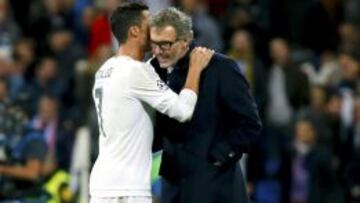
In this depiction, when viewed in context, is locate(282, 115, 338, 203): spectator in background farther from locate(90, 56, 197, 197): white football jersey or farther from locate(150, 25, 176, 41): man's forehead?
locate(150, 25, 176, 41): man's forehead

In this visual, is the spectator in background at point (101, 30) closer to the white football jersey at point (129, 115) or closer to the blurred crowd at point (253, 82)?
the blurred crowd at point (253, 82)

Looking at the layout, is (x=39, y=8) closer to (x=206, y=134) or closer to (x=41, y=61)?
(x=41, y=61)

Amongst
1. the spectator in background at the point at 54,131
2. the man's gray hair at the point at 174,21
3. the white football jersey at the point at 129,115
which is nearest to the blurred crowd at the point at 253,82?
the spectator in background at the point at 54,131

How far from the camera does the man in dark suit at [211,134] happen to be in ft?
29.9

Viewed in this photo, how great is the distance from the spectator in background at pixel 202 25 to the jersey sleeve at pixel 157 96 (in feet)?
27.0

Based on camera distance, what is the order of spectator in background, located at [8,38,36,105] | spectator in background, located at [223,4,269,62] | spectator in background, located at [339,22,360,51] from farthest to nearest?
spectator in background, located at [223,4,269,62]
spectator in background, located at [339,22,360,51]
spectator in background, located at [8,38,36,105]

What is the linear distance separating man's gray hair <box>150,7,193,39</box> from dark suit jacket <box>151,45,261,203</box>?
10.5 inches

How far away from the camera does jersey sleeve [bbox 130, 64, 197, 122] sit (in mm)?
8891

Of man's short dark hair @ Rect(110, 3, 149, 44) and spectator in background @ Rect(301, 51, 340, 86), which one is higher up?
man's short dark hair @ Rect(110, 3, 149, 44)

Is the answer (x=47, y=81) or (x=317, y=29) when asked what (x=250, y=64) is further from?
(x=47, y=81)

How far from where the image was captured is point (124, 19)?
350 inches

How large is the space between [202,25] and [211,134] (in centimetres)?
843

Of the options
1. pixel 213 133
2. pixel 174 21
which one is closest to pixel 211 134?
pixel 213 133

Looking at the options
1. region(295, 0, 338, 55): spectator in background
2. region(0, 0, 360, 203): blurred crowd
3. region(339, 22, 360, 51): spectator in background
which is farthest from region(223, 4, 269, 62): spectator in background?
region(339, 22, 360, 51): spectator in background
